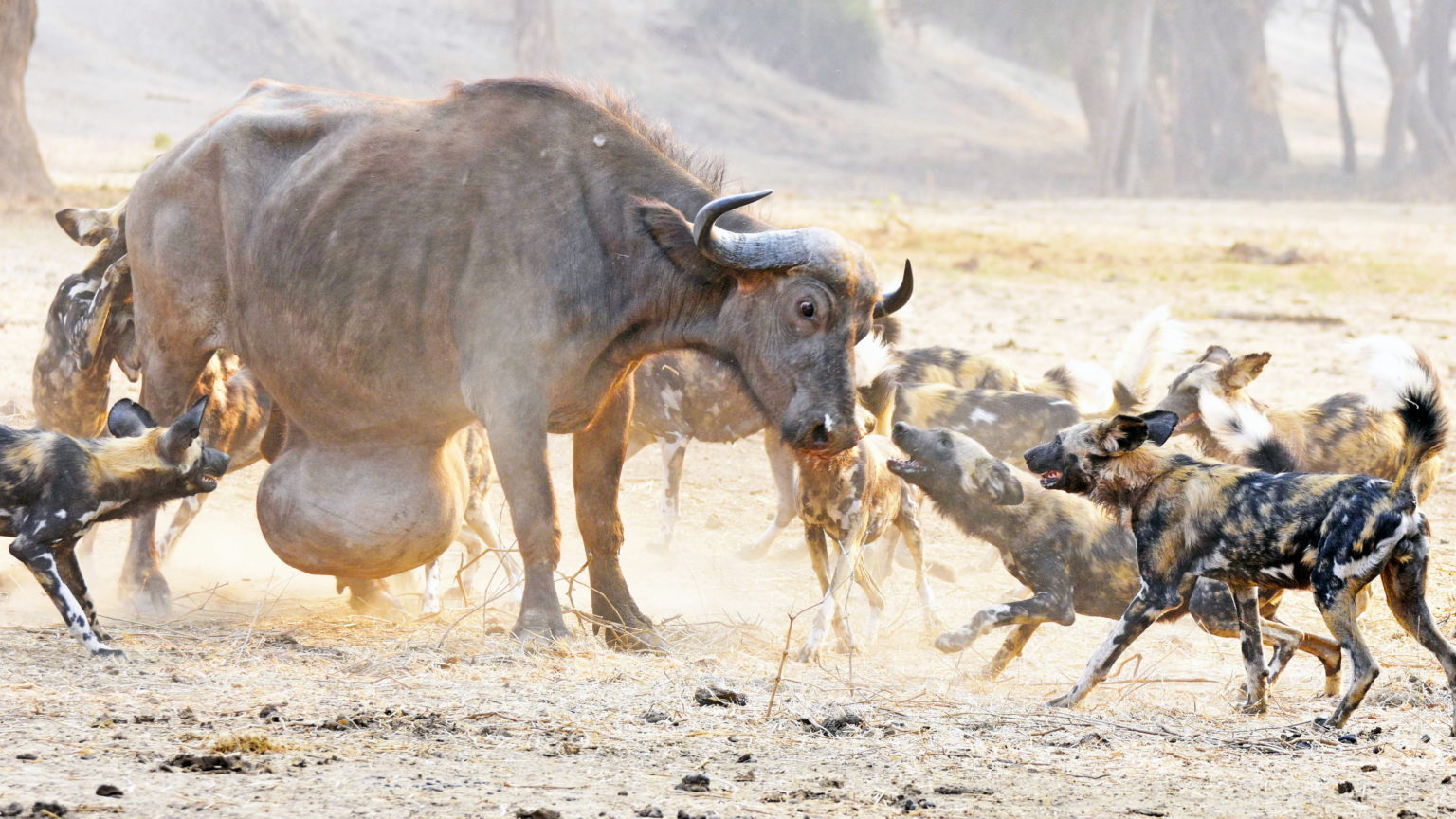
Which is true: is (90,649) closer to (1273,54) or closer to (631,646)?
(631,646)

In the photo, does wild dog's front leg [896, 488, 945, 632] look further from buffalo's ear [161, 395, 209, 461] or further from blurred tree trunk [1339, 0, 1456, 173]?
blurred tree trunk [1339, 0, 1456, 173]

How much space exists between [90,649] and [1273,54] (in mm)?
88531

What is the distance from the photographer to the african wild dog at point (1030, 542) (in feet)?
21.9

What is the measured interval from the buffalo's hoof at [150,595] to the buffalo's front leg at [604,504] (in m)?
2.01

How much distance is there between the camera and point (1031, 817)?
3.90 m

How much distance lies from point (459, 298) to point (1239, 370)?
205 inches

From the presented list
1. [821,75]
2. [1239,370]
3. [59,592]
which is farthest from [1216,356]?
[821,75]

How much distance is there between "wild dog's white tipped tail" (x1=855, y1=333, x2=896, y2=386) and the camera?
7.75m

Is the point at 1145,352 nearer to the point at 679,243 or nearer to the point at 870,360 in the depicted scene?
the point at 870,360

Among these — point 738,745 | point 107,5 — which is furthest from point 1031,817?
point 107,5

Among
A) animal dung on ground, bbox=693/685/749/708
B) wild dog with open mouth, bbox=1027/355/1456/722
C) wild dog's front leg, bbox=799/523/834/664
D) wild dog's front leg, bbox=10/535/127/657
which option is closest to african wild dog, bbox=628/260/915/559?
wild dog's front leg, bbox=799/523/834/664

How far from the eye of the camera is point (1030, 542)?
23.0 feet

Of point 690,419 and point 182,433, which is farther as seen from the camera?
point 690,419

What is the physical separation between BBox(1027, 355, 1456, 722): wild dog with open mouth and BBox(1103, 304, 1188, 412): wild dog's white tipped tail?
8.87 ft
